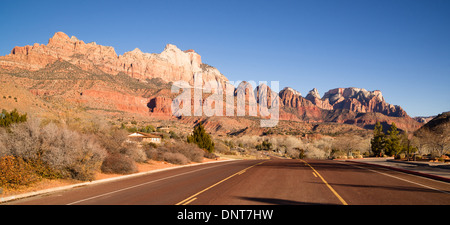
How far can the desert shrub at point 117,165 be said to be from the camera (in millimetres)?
19219

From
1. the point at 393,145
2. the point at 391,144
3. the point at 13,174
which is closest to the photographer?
the point at 13,174

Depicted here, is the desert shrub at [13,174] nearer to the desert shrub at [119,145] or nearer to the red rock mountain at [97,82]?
the desert shrub at [119,145]

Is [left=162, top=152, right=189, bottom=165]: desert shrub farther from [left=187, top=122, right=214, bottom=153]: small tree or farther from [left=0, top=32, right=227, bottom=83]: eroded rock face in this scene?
[left=0, top=32, right=227, bottom=83]: eroded rock face

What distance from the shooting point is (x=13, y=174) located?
39.9ft

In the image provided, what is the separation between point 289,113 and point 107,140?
540 ft

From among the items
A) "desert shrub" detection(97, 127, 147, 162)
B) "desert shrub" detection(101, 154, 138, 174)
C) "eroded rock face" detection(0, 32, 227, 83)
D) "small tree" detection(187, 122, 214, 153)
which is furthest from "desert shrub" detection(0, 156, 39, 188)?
"eroded rock face" detection(0, 32, 227, 83)

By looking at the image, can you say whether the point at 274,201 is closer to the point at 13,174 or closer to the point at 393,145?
the point at 13,174

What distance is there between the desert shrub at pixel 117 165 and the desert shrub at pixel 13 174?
6120 millimetres

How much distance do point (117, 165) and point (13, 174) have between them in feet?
25.1

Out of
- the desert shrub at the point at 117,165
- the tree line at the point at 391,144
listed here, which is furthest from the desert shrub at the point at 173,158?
the tree line at the point at 391,144

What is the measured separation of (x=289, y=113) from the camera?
178 metres

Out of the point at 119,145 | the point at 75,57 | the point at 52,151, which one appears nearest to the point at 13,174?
the point at 52,151
